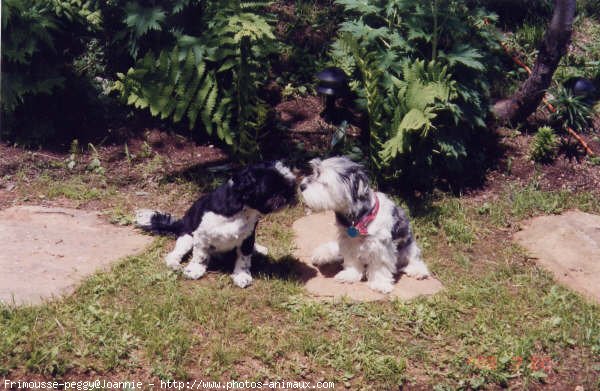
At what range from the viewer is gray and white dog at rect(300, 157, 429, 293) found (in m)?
5.13

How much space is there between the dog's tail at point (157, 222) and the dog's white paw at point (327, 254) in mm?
1408

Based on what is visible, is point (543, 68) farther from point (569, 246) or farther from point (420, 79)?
point (569, 246)

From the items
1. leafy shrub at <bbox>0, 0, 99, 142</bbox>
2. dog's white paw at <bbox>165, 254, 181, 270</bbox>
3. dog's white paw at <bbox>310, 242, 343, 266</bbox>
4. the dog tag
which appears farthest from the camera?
leafy shrub at <bbox>0, 0, 99, 142</bbox>

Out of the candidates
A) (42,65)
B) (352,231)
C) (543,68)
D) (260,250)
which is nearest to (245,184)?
(352,231)

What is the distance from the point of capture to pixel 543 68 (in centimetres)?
830

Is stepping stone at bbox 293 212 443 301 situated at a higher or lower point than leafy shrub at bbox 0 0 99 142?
lower

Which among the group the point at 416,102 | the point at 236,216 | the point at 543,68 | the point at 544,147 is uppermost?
the point at 543,68

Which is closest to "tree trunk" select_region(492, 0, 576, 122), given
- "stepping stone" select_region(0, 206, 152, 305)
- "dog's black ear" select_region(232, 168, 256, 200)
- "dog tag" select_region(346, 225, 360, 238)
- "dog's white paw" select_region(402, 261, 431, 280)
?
"dog's white paw" select_region(402, 261, 431, 280)

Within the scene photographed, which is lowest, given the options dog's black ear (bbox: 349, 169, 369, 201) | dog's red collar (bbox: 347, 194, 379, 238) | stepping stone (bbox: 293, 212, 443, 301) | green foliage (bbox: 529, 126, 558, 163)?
stepping stone (bbox: 293, 212, 443, 301)

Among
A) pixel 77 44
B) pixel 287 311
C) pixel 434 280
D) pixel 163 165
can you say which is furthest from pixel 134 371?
pixel 77 44

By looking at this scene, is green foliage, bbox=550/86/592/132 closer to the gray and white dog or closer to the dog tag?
the gray and white dog

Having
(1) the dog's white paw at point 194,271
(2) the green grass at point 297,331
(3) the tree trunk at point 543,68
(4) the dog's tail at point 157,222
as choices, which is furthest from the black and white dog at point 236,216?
(3) the tree trunk at point 543,68

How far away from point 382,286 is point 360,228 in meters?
0.62

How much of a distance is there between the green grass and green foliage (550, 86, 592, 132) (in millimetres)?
3428
